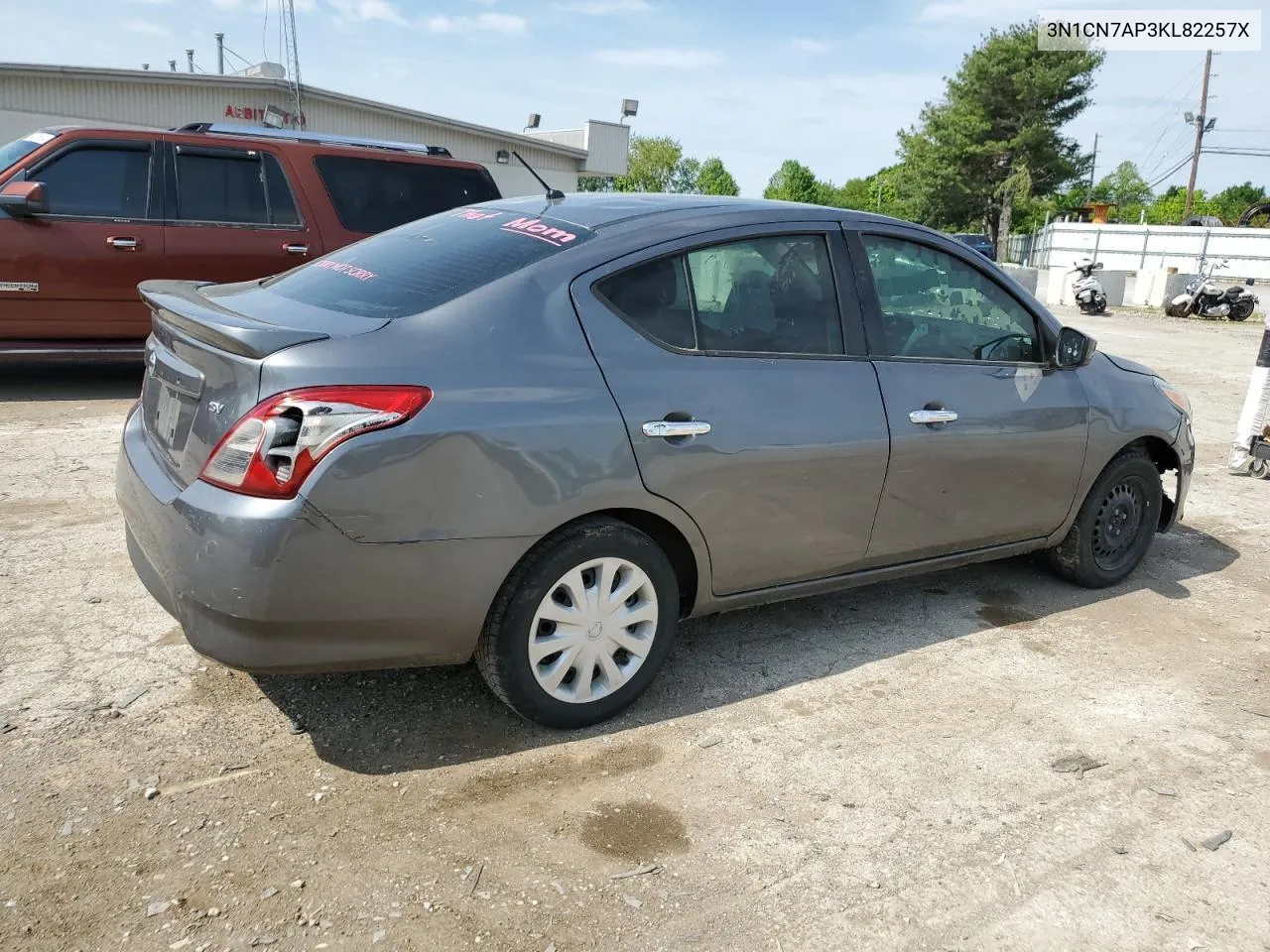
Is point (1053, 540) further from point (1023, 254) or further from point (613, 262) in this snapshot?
point (1023, 254)

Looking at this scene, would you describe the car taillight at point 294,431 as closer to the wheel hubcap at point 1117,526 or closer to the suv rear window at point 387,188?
the wheel hubcap at point 1117,526

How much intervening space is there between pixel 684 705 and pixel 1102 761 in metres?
1.34

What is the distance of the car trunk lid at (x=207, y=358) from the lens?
2830 millimetres

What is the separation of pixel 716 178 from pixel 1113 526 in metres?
101

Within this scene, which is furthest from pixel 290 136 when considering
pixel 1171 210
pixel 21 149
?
pixel 1171 210

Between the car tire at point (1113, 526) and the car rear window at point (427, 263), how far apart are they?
9.06 ft

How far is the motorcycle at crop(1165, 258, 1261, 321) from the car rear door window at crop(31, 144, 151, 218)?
21.5 meters

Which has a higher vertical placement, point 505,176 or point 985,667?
point 505,176

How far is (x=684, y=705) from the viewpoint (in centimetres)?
354

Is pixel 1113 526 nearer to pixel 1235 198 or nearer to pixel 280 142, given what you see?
pixel 280 142

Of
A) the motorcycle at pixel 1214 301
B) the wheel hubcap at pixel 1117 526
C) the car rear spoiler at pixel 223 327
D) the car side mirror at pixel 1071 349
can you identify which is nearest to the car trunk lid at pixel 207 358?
the car rear spoiler at pixel 223 327

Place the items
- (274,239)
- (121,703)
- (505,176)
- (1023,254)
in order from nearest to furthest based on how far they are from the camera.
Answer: (121,703), (274,239), (505,176), (1023,254)

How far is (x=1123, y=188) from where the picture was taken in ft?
337

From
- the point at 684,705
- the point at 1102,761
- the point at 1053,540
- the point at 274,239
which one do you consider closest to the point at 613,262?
the point at 684,705
